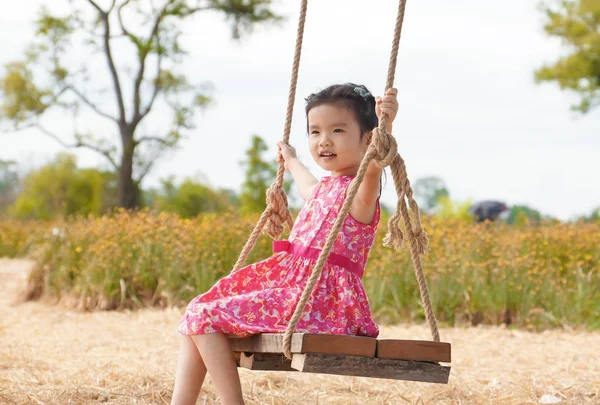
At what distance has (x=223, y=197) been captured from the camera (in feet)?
61.3

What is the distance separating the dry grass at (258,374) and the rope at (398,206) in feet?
4.24

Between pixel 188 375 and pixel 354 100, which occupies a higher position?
pixel 354 100

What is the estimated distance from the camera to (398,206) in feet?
8.02

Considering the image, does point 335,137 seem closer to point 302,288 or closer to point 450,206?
point 302,288

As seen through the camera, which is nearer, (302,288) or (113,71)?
(302,288)

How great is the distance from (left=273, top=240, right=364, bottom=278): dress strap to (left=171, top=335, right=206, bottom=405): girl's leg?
1.52 feet

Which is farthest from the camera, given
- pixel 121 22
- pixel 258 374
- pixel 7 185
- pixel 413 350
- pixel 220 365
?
pixel 7 185

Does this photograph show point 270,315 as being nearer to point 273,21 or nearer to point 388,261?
point 388,261

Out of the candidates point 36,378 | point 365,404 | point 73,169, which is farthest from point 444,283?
point 73,169

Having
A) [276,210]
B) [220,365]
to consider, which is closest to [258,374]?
[276,210]

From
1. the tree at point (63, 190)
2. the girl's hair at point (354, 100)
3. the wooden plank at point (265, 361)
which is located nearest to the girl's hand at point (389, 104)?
the girl's hair at point (354, 100)

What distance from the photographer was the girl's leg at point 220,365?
7.84 ft

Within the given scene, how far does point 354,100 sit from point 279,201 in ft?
1.78

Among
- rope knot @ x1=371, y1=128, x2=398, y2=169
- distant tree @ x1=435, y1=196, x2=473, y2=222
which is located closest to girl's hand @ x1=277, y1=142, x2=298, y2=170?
rope knot @ x1=371, y1=128, x2=398, y2=169
